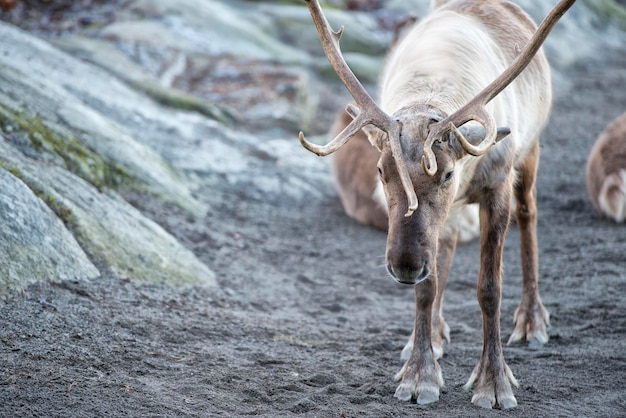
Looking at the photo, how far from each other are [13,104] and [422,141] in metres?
3.52

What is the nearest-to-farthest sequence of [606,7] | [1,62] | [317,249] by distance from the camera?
1. [1,62]
2. [317,249]
3. [606,7]

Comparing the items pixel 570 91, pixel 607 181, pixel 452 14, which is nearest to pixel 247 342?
pixel 452 14

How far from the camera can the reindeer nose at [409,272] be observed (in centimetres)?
377

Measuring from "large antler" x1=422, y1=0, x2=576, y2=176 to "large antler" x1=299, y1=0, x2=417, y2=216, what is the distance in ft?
0.43

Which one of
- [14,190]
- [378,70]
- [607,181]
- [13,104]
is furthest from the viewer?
[378,70]

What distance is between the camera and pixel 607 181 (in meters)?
7.86

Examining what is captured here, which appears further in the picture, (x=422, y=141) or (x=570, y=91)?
(x=570, y=91)

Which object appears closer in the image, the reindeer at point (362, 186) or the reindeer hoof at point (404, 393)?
the reindeer hoof at point (404, 393)

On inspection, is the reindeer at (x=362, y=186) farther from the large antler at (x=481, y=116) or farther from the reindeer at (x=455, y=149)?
the large antler at (x=481, y=116)

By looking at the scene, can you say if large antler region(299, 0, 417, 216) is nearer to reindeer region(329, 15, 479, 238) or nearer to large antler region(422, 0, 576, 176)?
large antler region(422, 0, 576, 176)

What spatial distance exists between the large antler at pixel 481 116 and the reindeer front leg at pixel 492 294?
28.9 inches

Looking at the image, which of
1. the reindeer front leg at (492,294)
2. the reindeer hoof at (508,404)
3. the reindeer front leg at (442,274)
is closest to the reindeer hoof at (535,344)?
the reindeer front leg at (442,274)

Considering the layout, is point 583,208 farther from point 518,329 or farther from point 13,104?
point 13,104

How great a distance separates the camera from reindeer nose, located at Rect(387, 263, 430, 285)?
148 inches
